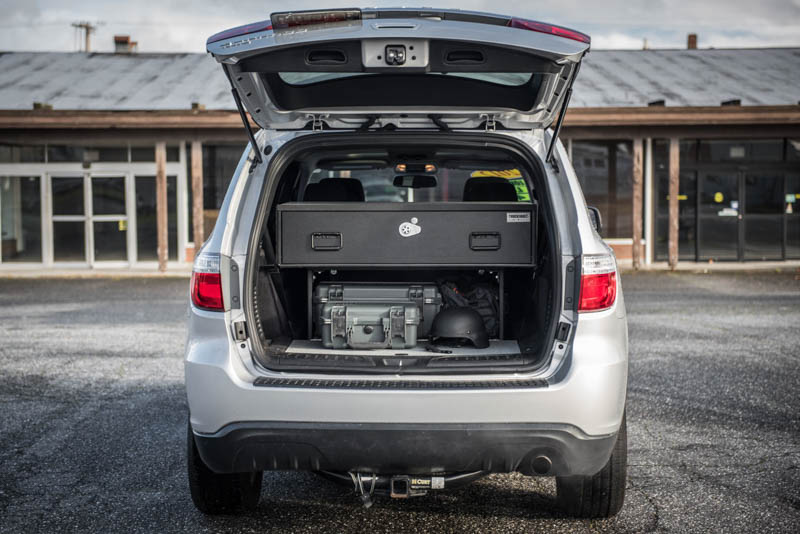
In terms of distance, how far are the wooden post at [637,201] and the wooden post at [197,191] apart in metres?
8.98

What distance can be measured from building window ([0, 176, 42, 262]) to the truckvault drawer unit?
58.1 ft

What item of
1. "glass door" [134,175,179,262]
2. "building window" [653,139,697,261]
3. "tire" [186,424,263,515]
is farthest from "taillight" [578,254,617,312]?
"glass door" [134,175,179,262]

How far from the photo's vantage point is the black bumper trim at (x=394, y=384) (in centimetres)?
321

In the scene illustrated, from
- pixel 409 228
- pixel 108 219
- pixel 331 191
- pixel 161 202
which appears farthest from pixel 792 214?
pixel 409 228

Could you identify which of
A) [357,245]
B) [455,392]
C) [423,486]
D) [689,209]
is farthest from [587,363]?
[689,209]

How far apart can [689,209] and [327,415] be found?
1846 centimetres

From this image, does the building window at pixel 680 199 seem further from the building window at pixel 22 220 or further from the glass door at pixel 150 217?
the building window at pixel 22 220

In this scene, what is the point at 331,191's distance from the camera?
15.8ft

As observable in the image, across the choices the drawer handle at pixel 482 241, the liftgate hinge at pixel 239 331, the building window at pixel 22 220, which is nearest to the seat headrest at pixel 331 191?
the drawer handle at pixel 482 241

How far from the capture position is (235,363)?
10.9ft

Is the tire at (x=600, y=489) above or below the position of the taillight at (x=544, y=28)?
below

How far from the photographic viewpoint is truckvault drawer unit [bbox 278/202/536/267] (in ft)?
12.9

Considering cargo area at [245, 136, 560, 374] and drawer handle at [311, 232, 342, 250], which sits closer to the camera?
cargo area at [245, 136, 560, 374]

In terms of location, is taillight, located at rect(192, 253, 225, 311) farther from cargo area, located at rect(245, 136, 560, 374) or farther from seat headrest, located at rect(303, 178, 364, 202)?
seat headrest, located at rect(303, 178, 364, 202)
